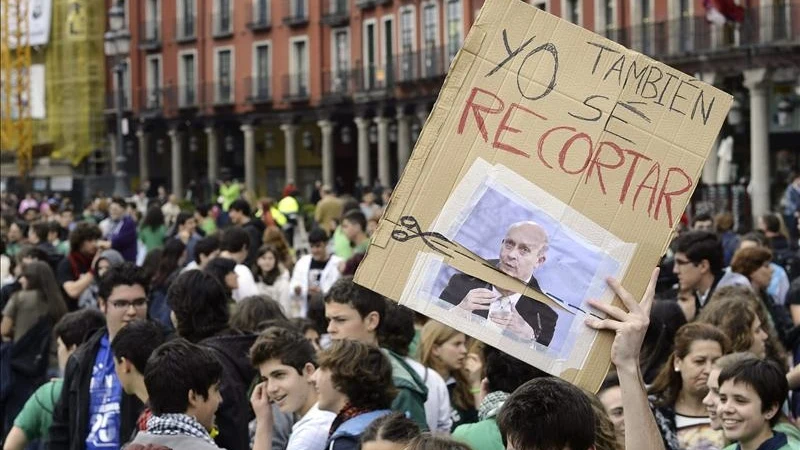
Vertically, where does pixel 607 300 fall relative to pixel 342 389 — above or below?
above

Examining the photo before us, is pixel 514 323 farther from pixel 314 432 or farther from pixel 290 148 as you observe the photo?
pixel 290 148

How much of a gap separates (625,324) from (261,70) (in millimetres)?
54744

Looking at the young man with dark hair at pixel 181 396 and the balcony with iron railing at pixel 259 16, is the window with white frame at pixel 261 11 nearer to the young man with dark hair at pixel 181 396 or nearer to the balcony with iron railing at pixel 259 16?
the balcony with iron railing at pixel 259 16

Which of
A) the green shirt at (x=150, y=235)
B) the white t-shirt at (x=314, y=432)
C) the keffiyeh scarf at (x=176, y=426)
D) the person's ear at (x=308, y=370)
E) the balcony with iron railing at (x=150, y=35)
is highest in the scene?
the balcony with iron railing at (x=150, y=35)

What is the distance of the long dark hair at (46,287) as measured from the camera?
10445mm

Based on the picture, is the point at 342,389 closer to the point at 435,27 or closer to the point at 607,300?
the point at 607,300

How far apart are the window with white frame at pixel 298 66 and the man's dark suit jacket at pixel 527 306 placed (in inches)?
2028

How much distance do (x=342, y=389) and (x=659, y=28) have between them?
30.4 m

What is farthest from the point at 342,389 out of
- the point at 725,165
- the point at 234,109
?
the point at 234,109

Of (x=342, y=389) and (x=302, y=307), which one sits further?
(x=302, y=307)

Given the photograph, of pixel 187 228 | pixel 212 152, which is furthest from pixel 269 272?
pixel 212 152

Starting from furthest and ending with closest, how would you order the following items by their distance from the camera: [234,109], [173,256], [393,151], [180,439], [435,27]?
[234,109] → [393,151] → [435,27] → [173,256] → [180,439]

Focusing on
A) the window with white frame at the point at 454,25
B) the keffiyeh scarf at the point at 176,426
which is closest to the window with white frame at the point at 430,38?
the window with white frame at the point at 454,25

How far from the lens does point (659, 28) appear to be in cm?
3531
